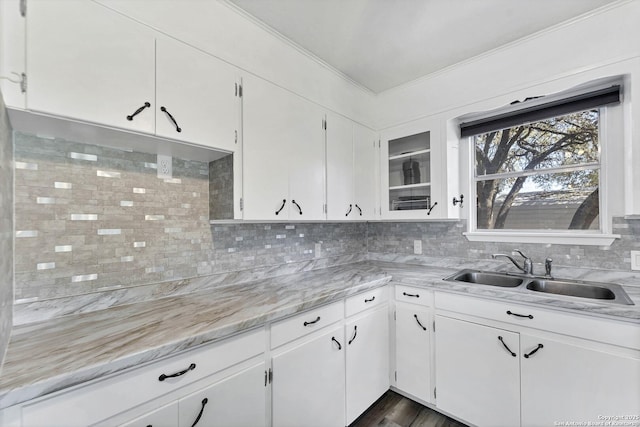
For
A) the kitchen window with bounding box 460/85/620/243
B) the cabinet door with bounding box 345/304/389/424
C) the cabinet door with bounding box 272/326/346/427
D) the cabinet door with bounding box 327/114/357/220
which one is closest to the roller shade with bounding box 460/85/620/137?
the kitchen window with bounding box 460/85/620/243

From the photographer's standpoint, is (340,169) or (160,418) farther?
(340,169)

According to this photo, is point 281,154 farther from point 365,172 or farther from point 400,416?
point 400,416

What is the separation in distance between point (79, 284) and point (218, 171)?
0.86 m

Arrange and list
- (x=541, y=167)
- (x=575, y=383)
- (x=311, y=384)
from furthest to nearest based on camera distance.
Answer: (x=541, y=167) → (x=311, y=384) → (x=575, y=383)

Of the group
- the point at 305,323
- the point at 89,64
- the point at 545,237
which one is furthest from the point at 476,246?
the point at 89,64

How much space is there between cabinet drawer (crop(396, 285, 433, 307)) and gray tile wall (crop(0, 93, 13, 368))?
Result: 199 cm

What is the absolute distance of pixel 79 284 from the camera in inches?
48.9

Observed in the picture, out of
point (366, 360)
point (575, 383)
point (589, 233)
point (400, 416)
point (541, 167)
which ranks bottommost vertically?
point (400, 416)

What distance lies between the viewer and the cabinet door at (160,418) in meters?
0.89

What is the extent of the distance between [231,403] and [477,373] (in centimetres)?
147

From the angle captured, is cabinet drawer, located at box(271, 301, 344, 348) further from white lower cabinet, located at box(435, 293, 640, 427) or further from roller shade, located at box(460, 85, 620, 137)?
roller shade, located at box(460, 85, 620, 137)

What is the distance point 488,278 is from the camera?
6.82 feet

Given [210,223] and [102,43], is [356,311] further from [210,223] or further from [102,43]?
[102,43]

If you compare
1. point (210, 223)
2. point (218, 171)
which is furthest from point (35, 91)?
point (210, 223)
